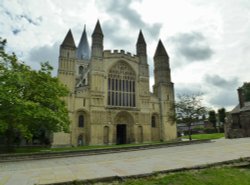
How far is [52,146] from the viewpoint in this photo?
26.4m

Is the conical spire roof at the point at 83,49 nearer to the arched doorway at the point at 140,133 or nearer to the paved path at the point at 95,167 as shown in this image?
the arched doorway at the point at 140,133

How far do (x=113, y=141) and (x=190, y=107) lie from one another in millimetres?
13589

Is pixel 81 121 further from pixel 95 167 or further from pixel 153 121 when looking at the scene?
pixel 95 167

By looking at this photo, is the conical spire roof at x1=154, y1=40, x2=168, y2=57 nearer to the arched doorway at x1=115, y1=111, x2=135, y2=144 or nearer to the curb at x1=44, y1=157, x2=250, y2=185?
the arched doorway at x1=115, y1=111, x2=135, y2=144

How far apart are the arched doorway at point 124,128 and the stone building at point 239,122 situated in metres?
16.2

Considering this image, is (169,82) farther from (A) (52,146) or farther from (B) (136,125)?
(A) (52,146)

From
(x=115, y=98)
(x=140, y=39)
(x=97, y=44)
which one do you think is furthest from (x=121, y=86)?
(x=140, y=39)

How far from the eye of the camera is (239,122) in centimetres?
3397

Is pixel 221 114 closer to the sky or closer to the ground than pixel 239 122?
closer to the sky

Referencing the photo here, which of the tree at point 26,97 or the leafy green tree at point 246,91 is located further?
the leafy green tree at point 246,91

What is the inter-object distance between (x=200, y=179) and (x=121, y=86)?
29.1m

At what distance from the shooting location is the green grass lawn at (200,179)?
5035 millimetres

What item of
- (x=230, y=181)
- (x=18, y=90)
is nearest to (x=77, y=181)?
(x=230, y=181)

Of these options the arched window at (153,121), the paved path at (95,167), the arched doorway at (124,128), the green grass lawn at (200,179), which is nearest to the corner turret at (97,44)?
the arched doorway at (124,128)
